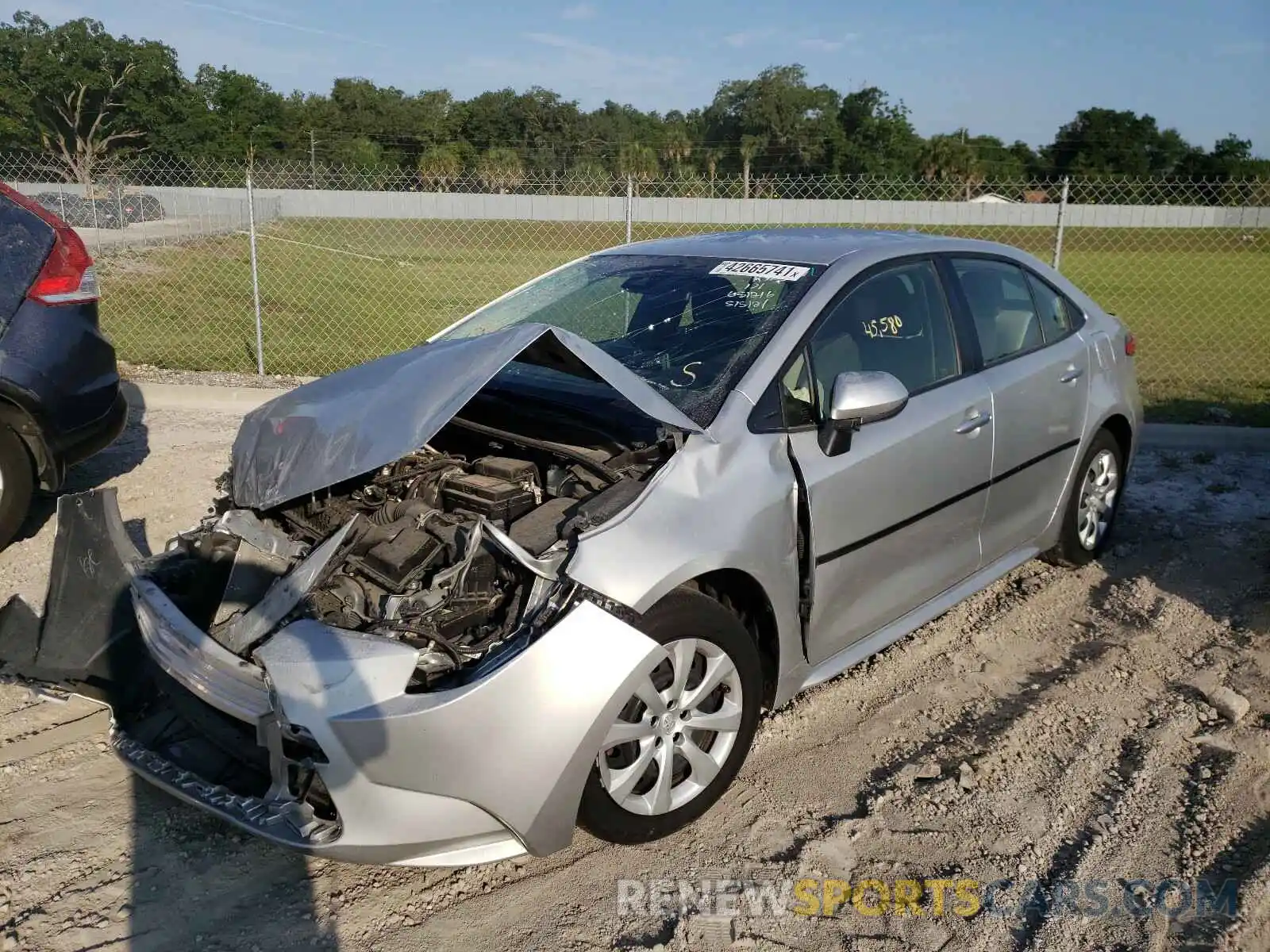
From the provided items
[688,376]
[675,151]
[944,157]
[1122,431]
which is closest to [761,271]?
[688,376]

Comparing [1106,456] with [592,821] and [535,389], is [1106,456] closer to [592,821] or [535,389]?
[535,389]

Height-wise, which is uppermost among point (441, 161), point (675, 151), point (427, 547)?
point (675, 151)

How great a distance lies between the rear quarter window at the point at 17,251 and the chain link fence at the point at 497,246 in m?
3.94

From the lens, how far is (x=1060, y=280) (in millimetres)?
5027

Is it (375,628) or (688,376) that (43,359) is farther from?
(688,376)

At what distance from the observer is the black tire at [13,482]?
5.24 m

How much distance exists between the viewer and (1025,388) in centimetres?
434

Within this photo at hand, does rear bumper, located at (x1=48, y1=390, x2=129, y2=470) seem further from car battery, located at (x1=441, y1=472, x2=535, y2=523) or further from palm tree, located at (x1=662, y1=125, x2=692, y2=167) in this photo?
palm tree, located at (x1=662, y1=125, x2=692, y2=167)

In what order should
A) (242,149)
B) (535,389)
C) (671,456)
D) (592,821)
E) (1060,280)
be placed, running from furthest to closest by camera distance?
(242,149), (1060,280), (535,389), (671,456), (592,821)

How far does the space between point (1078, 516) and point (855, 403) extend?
7.46 feet

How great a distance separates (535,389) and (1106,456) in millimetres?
3004

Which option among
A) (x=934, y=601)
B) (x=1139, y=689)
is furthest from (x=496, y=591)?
(x=1139, y=689)

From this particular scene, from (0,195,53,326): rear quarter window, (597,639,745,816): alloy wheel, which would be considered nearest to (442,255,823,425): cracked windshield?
(597,639,745,816): alloy wheel

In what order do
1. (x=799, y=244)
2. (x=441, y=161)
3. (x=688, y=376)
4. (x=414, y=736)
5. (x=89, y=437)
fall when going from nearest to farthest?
(x=414, y=736) < (x=688, y=376) < (x=799, y=244) < (x=89, y=437) < (x=441, y=161)
